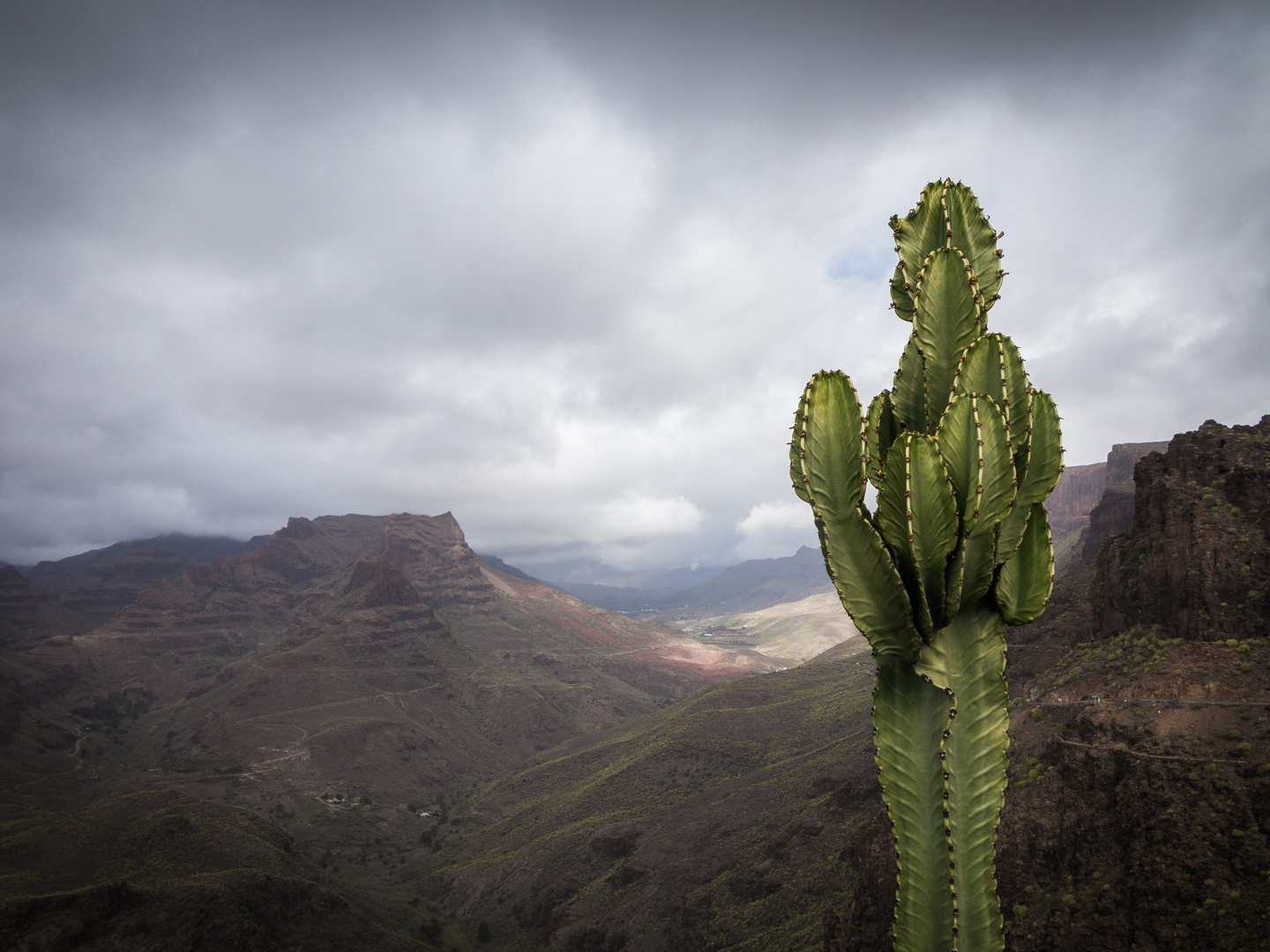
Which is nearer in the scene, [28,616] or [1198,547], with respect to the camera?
[1198,547]

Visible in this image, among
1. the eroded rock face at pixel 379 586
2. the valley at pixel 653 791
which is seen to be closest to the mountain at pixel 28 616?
the valley at pixel 653 791

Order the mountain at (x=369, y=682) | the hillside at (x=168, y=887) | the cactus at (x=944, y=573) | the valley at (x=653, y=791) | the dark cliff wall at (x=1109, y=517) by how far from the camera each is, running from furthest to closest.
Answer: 1. the mountain at (x=369, y=682)
2. the dark cliff wall at (x=1109, y=517)
3. the hillside at (x=168, y=887)
4. the valley at (x=653, y=791)
5. the cactus at (x=944, y=573)

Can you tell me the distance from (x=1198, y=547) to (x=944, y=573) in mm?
29464

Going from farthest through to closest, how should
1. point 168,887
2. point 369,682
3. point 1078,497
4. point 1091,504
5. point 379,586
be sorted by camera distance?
point 1078,497 < point 1091,504 < point 379,586 < point 369,682 < point 168,887

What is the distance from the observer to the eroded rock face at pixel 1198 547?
2469 centimetres

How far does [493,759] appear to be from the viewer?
4515 inches

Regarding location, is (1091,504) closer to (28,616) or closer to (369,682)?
(369,682)

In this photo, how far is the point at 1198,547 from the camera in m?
26.3

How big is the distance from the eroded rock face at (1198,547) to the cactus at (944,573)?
88.8 feet

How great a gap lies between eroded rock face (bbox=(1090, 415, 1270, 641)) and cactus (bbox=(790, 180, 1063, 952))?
88.8 ft

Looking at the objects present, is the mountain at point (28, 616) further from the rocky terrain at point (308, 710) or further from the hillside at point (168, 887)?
the hillside at point (168, 887)

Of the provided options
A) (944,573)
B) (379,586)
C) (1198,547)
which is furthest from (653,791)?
(379,586)

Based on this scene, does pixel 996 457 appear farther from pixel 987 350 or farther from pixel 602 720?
pixel 602 720

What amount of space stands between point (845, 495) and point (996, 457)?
1267mm
